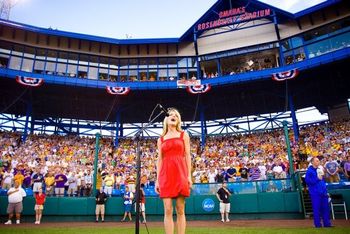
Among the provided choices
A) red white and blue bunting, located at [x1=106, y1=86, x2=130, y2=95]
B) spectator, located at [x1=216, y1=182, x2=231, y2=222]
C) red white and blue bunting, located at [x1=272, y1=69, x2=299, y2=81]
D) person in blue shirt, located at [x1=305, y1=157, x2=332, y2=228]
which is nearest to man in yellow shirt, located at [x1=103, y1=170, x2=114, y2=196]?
spectator, located at [x1=216, y1=182, x2=231, y2=222]

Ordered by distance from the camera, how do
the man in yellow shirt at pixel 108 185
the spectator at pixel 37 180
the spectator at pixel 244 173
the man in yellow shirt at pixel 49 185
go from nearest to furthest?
1. the man in yellow shirt at pixel 49 185
2. the spectator at pixel 37 180
3. the man in yellow shirt at pixel 108 185
4. the spectator at pixel 244 173

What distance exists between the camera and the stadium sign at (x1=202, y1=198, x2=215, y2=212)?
14.7m

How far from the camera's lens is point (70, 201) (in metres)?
15.2

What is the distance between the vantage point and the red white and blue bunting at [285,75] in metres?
24.9

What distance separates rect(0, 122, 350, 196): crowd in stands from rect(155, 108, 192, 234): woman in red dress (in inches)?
468

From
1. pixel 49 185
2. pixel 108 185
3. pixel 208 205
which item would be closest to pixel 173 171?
pixel 208 205

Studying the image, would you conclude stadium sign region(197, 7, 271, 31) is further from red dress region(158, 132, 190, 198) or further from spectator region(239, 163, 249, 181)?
red dress region(158, 132, 190, 198)

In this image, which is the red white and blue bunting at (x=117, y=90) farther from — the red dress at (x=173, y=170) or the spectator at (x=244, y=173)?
the red dress at (x=173, y=170)

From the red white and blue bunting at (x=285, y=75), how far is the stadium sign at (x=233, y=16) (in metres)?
6.91

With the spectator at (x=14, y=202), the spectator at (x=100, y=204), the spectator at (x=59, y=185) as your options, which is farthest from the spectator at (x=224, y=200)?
the spectator at (x=14, y=202)

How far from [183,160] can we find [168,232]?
3.14ft

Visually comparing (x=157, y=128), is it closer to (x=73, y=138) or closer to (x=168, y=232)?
(x=73, y=138)

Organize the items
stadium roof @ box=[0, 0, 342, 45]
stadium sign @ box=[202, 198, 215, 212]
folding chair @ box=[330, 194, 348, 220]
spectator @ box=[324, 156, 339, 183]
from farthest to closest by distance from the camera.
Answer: stadium roof @ box=[0, 0, 342, 45] → stadium sign @ box=[202, 198, 215, 212] → spectator @ box=[324, 156, 339, 183] → folding chair @ box=[330, 194, 348, 220]

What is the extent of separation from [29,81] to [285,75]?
22.2m
